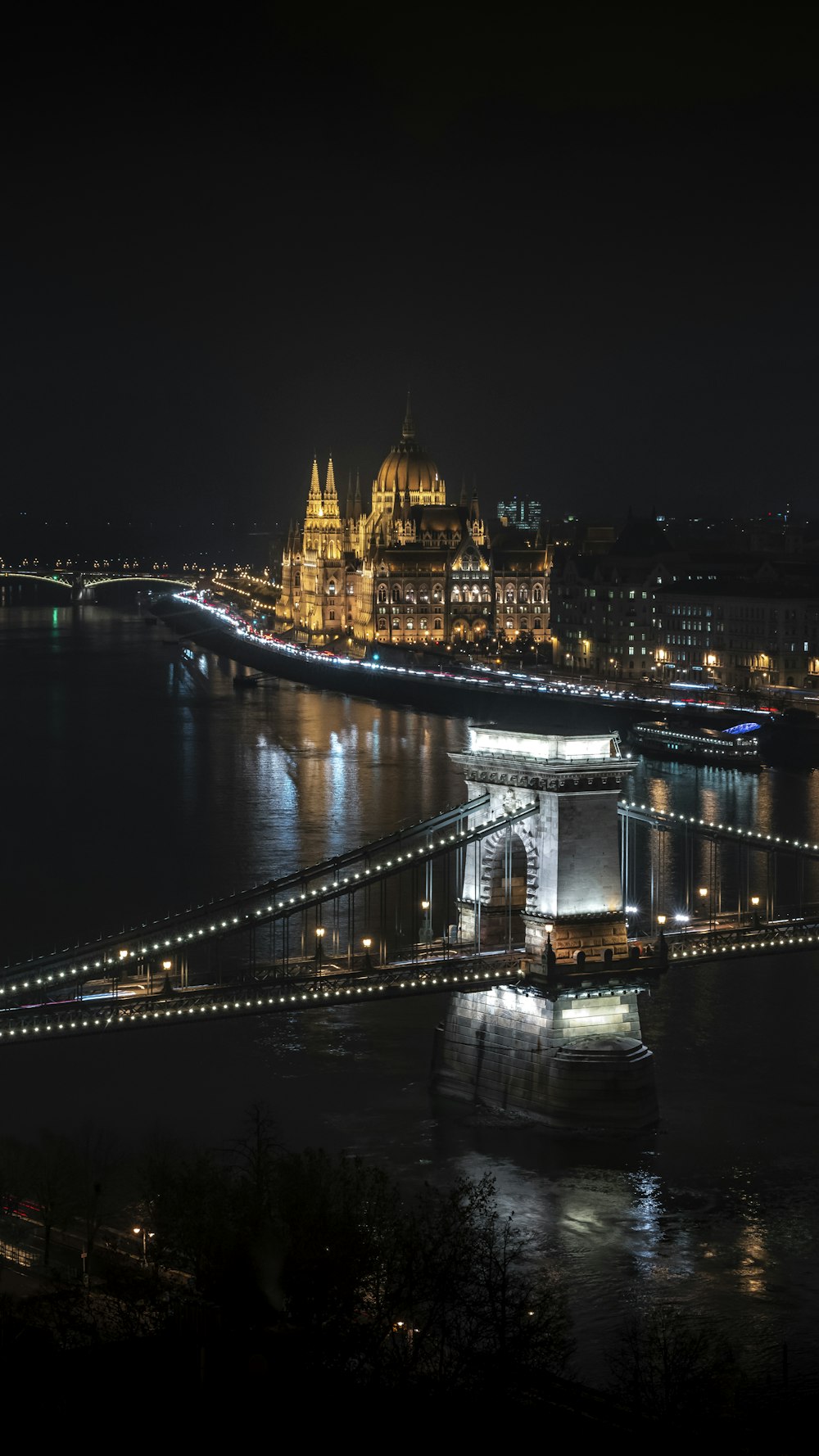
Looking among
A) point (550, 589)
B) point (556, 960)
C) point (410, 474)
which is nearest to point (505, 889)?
point (556, 960)

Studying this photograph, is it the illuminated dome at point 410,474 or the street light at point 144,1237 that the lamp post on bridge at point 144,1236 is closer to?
the street light at point 144,1237

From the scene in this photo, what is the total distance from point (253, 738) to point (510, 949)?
2154 inches

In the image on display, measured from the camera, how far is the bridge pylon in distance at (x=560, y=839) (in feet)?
79.0

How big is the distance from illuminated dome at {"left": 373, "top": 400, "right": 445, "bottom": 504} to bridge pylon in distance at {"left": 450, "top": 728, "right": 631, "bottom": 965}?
11997 cm

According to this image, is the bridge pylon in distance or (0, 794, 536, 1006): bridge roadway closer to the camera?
(0, 794, 536, 1006): bridge roadway

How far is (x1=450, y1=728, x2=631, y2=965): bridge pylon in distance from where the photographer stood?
79.0ft

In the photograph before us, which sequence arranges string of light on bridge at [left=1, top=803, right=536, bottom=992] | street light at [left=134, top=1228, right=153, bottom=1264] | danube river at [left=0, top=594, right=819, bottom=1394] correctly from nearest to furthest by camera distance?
street light at [left=134, top=1228, right=153, bottom=1264]
danube river at [left=0, top=594, right=819, bottom=1394]
string of light on bridge at [left=1, top=803, right=536, bottom=992]

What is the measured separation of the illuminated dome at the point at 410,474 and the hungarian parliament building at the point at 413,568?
58 millimetres

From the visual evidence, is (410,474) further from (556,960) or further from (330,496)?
(556,960)

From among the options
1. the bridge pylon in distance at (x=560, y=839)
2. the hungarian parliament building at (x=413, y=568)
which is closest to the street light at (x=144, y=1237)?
the bridge pylon in distance at (x=560, y=839)

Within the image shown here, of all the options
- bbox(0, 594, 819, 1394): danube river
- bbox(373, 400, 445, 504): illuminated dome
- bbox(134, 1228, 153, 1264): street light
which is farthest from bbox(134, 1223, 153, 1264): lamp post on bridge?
bbox(373, 400, 445, 504): illuminated dome

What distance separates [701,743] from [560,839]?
49.0m

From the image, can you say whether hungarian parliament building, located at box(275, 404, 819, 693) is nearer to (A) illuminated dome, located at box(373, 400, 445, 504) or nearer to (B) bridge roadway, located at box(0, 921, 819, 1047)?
(A) illuminated dome, located at box(373, 400, 445, 504)

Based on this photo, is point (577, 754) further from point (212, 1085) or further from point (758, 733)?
point (758, 733)
